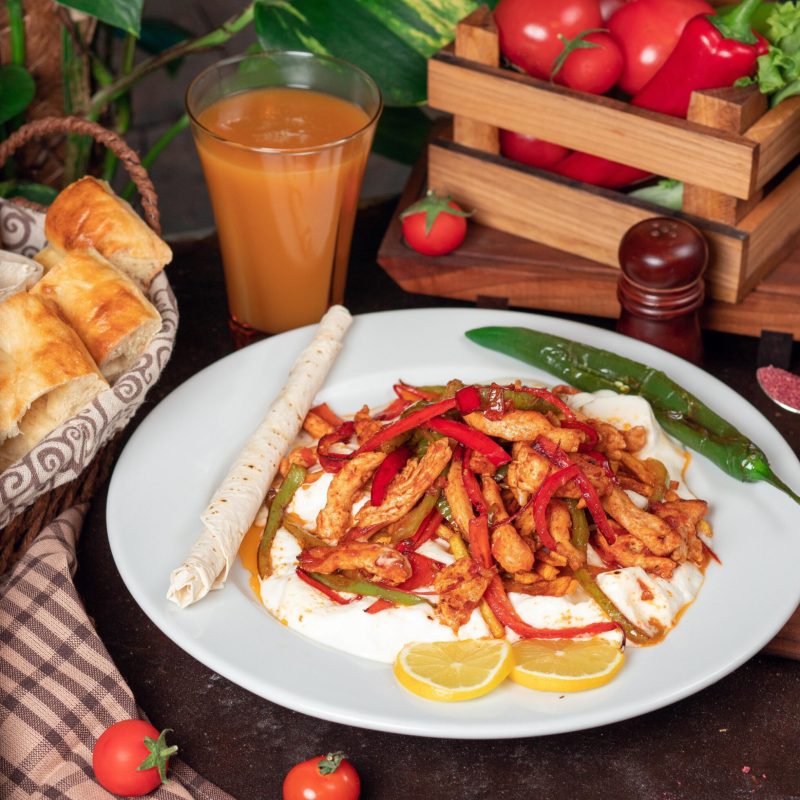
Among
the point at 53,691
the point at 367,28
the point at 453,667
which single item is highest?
the point at 367,28

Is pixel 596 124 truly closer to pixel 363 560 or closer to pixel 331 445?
pixel 331 445

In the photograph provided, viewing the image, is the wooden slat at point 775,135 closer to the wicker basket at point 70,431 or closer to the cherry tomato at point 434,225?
the cherry tomato at point 434,225

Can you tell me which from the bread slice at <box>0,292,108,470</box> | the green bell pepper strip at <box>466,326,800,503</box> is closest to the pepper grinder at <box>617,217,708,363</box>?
the green bell pepper strip at <box>466,326,800,503</box>

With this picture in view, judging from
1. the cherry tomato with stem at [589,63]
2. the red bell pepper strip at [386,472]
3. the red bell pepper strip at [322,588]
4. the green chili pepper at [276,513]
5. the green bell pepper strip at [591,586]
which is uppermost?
the cherry tomato with stem at [589,63]

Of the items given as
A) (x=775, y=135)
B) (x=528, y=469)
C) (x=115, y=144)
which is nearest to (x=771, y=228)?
(x=775, y=135)

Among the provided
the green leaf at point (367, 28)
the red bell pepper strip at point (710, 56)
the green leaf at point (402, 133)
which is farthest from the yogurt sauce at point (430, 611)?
the green leaf at point (402, 133)

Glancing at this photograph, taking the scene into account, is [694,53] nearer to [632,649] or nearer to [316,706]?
[632,649]

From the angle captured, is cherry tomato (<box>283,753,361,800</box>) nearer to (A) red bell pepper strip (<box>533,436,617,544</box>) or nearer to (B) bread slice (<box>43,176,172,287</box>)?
(A) red bell pepper strip (<box>533,436,617,544</box>)
